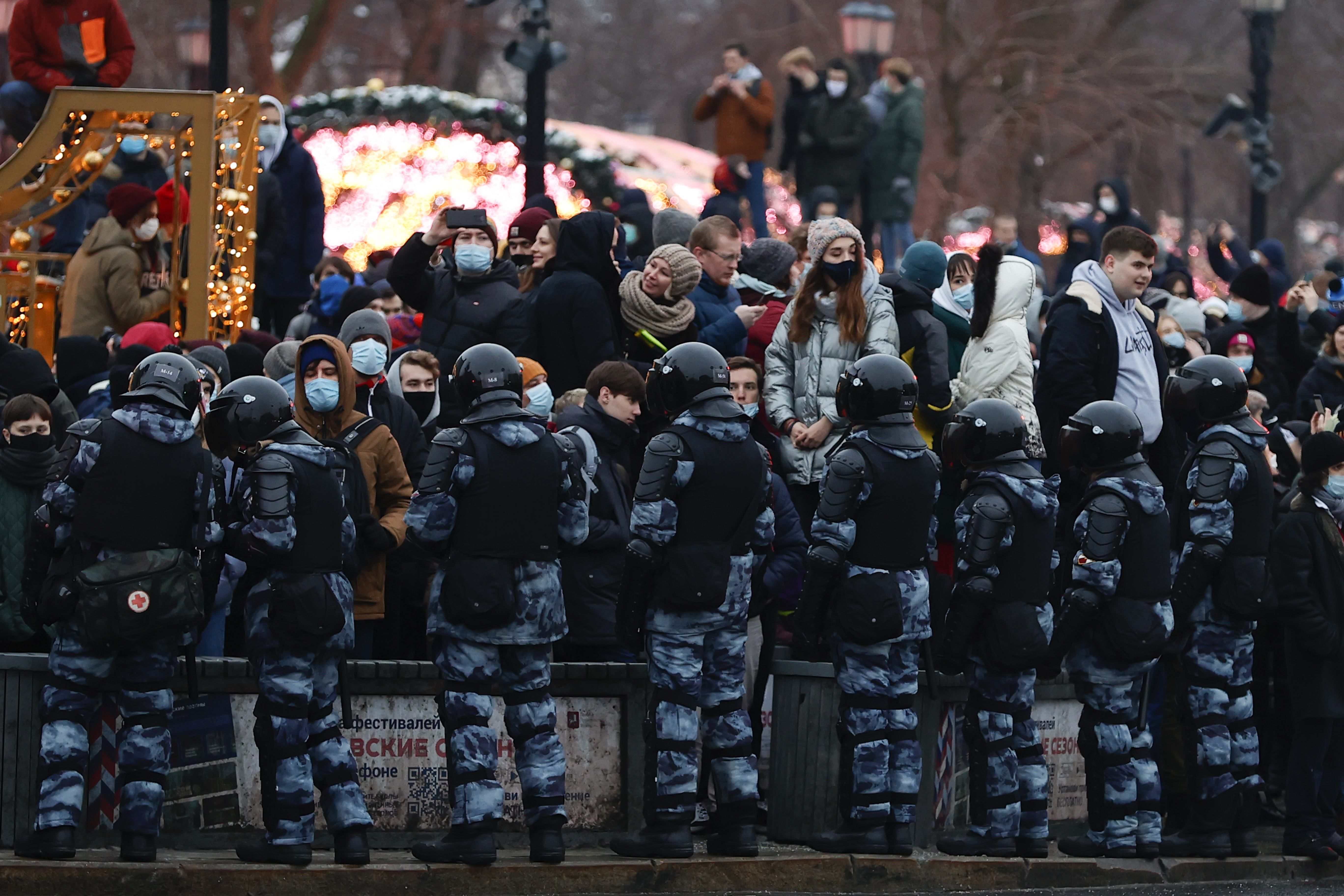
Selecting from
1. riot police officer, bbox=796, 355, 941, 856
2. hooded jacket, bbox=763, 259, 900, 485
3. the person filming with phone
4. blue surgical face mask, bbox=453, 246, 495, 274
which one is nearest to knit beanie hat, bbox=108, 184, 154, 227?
the person filming with phone

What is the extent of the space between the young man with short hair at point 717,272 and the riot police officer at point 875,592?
6.36ft

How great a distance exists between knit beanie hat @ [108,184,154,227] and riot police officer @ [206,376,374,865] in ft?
13.7

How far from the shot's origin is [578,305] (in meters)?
10.7

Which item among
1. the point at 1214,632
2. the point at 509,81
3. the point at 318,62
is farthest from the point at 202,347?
the point at 509,81

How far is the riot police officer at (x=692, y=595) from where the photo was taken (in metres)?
8.77

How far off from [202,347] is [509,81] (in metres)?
35.1

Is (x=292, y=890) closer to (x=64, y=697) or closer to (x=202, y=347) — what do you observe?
(x=64, y=697)

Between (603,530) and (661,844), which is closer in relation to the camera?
(661,844)

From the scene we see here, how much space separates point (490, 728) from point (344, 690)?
1.99 feet

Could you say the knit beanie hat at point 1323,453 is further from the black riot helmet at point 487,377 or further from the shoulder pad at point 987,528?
the black riot helmet at point 487,377

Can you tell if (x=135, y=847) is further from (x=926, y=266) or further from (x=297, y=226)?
(x=297, y=226)

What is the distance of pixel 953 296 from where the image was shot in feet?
37.3

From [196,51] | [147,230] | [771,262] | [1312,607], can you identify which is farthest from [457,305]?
[196,51]

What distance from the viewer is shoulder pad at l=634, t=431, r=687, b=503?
876cm
